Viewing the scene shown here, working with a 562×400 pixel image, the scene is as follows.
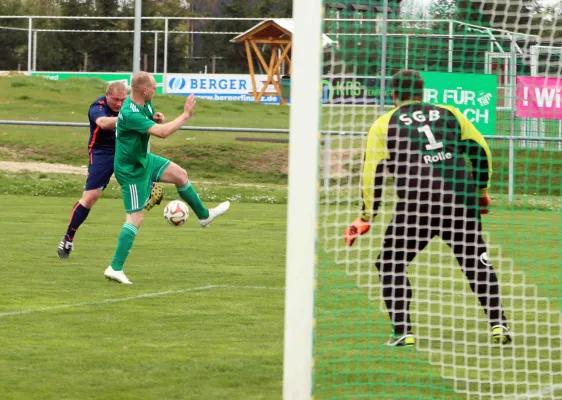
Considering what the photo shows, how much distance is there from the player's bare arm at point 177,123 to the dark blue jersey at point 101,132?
2013 mm

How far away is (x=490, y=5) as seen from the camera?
7695 millimetres

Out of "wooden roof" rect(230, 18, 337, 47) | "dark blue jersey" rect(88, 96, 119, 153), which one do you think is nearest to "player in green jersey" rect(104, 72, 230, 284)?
"dark blue jersey" rect(88, 96, 119, 153)

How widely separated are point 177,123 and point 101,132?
255 centimetres

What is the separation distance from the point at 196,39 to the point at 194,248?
19264 mm

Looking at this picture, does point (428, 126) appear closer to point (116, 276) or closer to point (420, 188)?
point (420, 188)

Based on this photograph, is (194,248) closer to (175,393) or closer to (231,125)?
(175,393)

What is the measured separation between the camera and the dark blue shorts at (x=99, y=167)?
460 inches

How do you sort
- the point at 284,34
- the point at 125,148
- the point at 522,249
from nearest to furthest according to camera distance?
the point at 125,148 < the point at 522,249 < the point at 284,34

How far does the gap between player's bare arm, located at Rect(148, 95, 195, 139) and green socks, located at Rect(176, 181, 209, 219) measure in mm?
1366

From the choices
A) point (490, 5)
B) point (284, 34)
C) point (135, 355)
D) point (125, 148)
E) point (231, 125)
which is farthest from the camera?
point (284, 34)

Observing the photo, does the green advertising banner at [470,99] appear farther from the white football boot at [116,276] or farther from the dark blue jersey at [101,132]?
the white football boot at [116,276]

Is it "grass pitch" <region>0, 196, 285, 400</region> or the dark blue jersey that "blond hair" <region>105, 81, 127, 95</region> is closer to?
the dark blue jersey

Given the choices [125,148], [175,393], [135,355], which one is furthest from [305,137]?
[125,148]

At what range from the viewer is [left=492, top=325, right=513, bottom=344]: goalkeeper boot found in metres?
7.23
